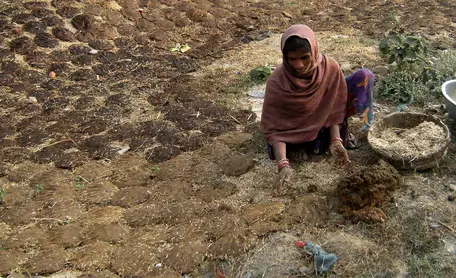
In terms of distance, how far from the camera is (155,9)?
6629 mm

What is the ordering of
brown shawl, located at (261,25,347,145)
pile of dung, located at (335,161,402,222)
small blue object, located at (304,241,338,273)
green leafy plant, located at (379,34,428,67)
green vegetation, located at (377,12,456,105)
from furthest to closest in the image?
→ green leafy plant, located at (379,34,428,67)
green vegetation, located at (377,12,456,105)
brown shawl, located at (261,25,347,145)
pile of dung, located at (335,161,402,222)
small blue object, located at (304,241,338,273)

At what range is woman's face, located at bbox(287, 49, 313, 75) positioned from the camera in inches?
132

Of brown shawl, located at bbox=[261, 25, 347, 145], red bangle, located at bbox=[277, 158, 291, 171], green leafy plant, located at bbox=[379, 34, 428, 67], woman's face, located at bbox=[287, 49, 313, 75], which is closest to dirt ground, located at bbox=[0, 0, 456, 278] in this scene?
red bangle, located at bbox=[277, 158, 291, 171]

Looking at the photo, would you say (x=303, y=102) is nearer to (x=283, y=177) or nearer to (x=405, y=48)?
(x=283, y=177)

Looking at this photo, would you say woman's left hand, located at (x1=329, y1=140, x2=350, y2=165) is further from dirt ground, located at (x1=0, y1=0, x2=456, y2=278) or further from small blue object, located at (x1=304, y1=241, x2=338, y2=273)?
small blue object, located at (x1=304, y1=241, x2=338, y2=273)

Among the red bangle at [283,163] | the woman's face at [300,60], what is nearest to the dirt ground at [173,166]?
the red bangle at [283,163]

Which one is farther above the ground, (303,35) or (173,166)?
(303,35)

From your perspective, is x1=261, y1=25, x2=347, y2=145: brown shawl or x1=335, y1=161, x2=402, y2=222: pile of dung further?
x1=261, y1=25, x2=347, y2=145: brown shawl

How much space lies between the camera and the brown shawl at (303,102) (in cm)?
356

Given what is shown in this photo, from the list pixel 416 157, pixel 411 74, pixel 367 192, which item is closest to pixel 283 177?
pixel 367 192

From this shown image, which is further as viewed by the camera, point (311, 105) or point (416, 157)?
point (311, 105)

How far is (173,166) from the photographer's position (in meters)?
3.99

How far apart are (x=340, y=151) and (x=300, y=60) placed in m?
0.67

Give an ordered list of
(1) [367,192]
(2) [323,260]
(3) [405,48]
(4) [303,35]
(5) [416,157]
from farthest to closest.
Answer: (3) [405,48], (5) [416,157], (4) [303,35], (1) [367,192], (2) [323,260]
